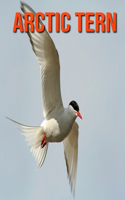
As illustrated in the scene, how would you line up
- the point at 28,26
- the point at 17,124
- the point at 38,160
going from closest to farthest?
the point at 28,26 < the point at 17,124 < the point at 38,160

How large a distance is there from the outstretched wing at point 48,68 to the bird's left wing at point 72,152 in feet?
3.48

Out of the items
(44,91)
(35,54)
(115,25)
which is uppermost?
(115,25)

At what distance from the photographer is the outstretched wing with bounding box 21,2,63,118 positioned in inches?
321

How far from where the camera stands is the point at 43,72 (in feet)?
27.4

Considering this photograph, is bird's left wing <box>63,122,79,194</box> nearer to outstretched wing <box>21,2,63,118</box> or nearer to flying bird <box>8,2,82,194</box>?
flying bird <box>8,2,82,194</box>

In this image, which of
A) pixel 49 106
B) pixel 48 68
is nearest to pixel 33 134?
pixel 49 106

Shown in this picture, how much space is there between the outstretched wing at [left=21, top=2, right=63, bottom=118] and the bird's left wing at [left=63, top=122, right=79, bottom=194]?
1062 mm

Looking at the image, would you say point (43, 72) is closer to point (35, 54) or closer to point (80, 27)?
point (35, 54)

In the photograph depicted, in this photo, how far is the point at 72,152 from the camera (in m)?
9.72

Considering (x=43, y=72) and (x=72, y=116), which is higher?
(x=43, y=72)

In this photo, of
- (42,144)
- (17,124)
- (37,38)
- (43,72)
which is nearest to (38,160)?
(42,144)

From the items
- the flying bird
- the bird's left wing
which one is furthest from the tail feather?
the bird's left wing

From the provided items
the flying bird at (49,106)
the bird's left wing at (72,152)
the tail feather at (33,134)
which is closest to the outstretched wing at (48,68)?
the flying bird at (49,106)

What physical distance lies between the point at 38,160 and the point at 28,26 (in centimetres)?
280
